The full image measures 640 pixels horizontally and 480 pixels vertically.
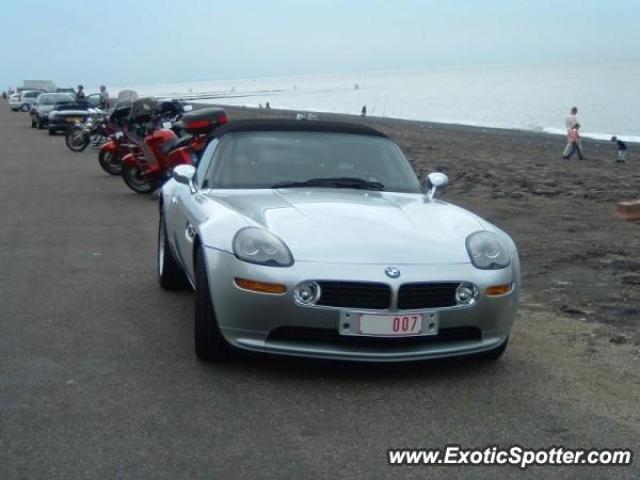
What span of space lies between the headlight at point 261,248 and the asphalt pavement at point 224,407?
1.97ft

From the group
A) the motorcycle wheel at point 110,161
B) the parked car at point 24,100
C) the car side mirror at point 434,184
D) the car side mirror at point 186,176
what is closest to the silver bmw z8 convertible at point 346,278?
the car side mirror at point 434,184

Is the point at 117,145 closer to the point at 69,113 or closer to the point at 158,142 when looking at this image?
the point at 158,142

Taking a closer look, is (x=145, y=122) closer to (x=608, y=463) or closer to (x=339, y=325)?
(x=339, y=325)

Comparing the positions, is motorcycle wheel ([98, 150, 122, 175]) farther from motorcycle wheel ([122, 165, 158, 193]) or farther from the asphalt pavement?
the asphalt pavement

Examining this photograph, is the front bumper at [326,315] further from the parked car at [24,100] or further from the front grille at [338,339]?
the parked car at [24,100]

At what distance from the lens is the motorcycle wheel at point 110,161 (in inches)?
692

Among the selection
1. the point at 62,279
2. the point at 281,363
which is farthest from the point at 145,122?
the point at 281,363

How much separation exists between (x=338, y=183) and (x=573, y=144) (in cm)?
2085

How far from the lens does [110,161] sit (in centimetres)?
1769

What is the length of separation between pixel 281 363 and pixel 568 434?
172 centimetres

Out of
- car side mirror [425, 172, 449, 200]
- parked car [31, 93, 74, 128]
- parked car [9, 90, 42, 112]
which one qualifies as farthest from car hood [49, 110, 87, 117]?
parked car [9, 90, 42, 112]

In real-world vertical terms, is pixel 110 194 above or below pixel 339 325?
below

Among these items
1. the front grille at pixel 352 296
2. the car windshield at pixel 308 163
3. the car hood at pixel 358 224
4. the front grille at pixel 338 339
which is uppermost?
the car windshield at pixel 308 163

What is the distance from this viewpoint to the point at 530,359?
5.28 metres
